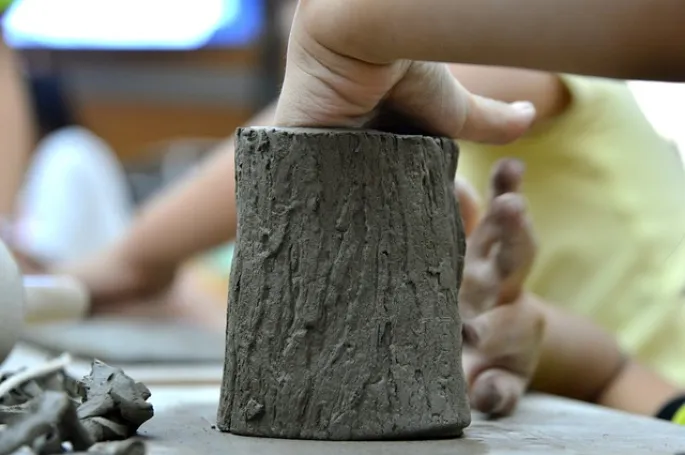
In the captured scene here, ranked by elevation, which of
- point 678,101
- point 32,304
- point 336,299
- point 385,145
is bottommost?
point 32,304

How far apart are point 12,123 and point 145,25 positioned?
2171mm

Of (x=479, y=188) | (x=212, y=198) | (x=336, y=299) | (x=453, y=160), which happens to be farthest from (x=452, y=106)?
(x=212, y=198)

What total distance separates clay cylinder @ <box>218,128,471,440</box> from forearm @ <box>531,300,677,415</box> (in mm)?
431

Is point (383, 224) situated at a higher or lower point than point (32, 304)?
higher

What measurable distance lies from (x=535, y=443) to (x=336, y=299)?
0.16 metres

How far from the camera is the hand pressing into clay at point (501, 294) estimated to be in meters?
0.85

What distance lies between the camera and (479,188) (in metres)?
1.30

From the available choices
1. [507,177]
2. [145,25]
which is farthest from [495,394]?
[145,25]

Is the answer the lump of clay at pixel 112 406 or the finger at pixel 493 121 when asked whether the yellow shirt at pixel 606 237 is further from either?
the lump of clay at pixel 112 406

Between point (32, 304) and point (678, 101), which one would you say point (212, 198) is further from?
point (678, 101)

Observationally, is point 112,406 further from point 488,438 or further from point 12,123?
point 12,123

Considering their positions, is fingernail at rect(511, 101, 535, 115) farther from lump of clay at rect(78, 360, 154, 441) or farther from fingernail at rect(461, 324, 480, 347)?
lump of clay at rect(78, 360, 154, 441)

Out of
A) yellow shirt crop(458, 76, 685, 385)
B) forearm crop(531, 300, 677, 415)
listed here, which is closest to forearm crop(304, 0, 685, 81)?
forearm crop(531, 300, 677, 415)

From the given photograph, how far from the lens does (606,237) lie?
1299 millimetres
